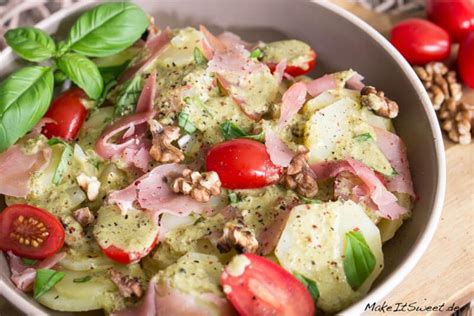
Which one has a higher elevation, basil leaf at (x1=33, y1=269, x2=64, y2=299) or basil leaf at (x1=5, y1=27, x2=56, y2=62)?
basil leaf at (x1=5, y1=27, x2=56, y2=62)

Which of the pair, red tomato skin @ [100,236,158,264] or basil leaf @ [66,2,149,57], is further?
basil leaf @ [66,2,149,57]

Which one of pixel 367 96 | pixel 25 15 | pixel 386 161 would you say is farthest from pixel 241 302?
pixel 25 15

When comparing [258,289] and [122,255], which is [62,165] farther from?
[258,289]

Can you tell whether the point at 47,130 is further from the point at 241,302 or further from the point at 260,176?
the point at 241,302

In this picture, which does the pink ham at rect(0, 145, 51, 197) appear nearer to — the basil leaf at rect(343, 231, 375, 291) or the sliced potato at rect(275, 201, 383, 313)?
the sliced potato at rect(275, 201, 383, 313)

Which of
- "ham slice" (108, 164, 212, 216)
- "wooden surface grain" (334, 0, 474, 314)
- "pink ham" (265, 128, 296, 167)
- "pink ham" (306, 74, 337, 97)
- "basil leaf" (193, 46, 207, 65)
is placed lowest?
"wooden surface grain" (334, 0, 474, 314)

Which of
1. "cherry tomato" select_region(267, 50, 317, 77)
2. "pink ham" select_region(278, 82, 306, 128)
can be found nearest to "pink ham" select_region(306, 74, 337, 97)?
"pink ham" select_region(278, 82, 306, 128)
